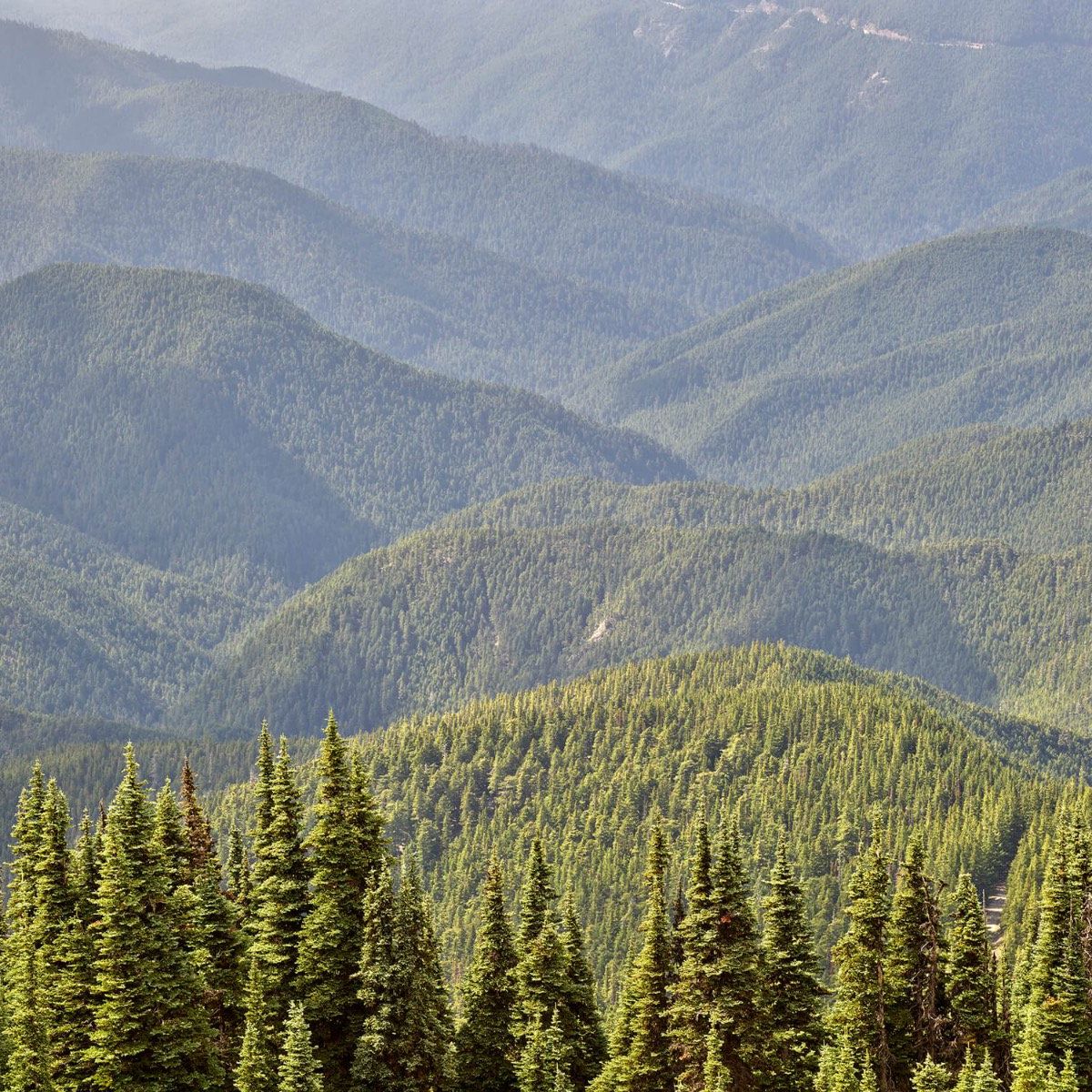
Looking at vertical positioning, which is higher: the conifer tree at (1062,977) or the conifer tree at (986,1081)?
the conifer tree at (1062,977)

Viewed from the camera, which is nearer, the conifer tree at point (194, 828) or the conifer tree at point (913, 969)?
the conifer tree at point (194, 828)

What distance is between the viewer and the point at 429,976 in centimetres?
9169

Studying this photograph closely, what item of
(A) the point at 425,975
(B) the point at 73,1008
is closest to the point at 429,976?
(A) the point at 425,975

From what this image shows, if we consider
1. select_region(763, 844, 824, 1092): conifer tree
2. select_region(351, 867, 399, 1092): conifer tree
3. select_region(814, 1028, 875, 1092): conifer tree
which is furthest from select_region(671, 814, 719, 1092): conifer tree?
select_region(351, 867, 399, 1092): conifer tree

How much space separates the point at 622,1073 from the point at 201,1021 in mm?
16247

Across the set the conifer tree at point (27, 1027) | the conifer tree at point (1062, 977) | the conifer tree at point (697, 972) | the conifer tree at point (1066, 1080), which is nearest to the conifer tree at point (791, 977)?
the conifer tree at point (697, 972)

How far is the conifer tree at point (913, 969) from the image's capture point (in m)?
97.8

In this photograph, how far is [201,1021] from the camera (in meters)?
85.9

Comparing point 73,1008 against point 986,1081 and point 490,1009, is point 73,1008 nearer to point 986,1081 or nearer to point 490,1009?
point 490,1009

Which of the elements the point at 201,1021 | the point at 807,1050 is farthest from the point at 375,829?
the point at 807,1050

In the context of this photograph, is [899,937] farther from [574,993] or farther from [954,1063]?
[574,993]

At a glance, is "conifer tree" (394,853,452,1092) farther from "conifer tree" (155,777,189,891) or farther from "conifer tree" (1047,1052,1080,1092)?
"conifer tree" (1047,1052,1080,1092)

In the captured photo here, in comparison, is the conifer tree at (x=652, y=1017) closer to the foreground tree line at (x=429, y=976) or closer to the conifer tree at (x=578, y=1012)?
the foreground tree line at (x=429, y=976)

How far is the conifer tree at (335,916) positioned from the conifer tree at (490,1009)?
7649 millimetres
